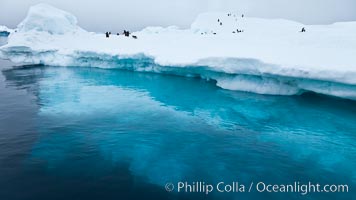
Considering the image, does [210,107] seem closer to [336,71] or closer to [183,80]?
[336,71]

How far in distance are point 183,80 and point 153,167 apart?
13.3 m

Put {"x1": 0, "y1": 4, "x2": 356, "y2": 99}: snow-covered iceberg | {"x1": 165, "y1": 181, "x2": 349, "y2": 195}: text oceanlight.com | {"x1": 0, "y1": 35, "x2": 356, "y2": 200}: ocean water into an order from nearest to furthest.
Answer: {"x1": 165, "y1": 181, "x2": 349, "y2": 195}: text oceanlight.com, {"x1": 0, "y1": 35, "x2": 356, "y2": 200}: ocean water, {"x1": 0, "y1": 4, "x2": 356, "y2": 99}: snow-covered iceberg

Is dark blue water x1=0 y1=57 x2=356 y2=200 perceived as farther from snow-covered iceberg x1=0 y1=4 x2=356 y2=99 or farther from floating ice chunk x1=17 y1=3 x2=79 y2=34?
floating ice chunk x1=17 y1=3 x2=79 y2=34

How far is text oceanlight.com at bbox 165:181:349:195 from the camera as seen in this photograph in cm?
693

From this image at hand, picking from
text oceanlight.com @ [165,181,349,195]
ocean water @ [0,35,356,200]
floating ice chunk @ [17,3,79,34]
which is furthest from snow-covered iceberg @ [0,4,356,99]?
text oceanlight.com @ [165,181,349,195]

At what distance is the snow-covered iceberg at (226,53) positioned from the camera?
12.9 m

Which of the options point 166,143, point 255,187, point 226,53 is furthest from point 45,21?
point 255,187

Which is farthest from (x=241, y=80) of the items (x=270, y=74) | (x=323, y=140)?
(x=323, y=140)

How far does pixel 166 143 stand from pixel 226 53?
26.5ft

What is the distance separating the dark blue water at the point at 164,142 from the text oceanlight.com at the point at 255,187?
16 centimetres

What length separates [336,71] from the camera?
38.5 feet

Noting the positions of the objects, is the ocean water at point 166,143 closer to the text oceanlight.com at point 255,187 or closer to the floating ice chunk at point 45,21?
the text oceanlight.com at point 255,187

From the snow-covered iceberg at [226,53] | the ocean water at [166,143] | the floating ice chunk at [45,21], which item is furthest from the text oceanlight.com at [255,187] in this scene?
the floating ice chunk at [45,21]

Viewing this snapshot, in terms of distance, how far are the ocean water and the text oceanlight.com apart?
0.10 metres
